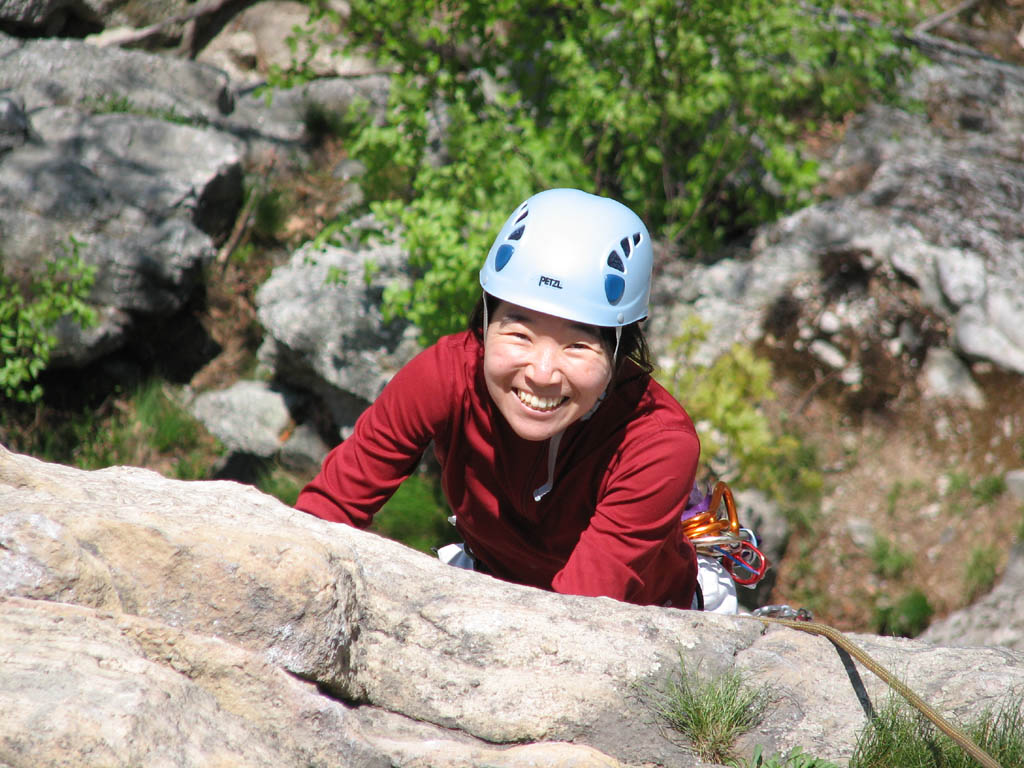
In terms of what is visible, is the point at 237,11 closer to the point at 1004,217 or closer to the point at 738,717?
the point at 1004,217

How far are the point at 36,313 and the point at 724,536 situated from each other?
4058 mm

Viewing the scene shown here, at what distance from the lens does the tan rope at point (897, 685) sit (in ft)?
6.01

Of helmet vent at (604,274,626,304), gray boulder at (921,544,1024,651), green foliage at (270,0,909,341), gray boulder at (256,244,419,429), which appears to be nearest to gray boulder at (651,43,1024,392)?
green foliage at (270,0,909,341)

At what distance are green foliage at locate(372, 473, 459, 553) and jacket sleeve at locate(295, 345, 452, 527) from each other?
252 cm

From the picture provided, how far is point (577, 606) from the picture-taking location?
2.32m

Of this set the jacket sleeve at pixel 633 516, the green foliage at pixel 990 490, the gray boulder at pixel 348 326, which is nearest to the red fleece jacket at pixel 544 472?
the jacket sleeve at pixel 633 516

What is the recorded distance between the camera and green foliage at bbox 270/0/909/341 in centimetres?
471

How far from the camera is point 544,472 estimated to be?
274 cm

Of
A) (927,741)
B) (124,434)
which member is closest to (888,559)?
(927,741)

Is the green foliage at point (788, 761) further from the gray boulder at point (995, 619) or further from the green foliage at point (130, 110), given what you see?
the green foliage at point (130, 110)

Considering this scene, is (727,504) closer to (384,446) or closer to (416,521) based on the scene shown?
(384,446)

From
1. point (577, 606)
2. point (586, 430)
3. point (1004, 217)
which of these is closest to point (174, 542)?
point (577, 606)

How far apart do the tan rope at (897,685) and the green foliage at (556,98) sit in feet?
8.39

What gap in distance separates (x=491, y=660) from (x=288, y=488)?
3.87m
